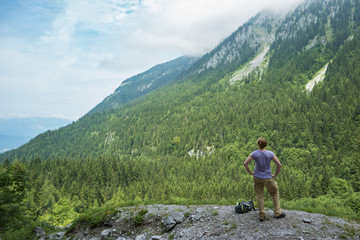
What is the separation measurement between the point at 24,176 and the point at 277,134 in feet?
383

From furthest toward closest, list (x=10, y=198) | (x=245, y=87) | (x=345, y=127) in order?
(x=245, y=87), (x=345, y=127), (x=10, y=198)

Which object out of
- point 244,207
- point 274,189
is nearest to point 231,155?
point 244,207

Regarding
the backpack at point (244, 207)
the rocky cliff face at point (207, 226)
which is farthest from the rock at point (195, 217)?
the backpack at point (244, 207)

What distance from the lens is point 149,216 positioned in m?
12.6

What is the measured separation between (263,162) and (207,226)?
14.9 feet

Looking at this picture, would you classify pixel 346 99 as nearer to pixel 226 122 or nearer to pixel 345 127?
pixel 345 127

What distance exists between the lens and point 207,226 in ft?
32.9

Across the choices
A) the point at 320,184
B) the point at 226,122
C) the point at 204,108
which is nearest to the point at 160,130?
the point at 204,108

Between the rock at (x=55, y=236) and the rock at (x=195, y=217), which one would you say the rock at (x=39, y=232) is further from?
the rock at (x=195, y=217)

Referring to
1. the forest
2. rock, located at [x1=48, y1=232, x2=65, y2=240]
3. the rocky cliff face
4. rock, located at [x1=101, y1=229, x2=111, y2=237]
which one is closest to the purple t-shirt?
the rocky cliff face

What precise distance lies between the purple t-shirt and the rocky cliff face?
224cm

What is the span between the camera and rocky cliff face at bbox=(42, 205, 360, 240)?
809 cm

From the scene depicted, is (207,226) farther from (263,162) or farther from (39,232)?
(39,232)

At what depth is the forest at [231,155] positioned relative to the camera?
52.7 m
